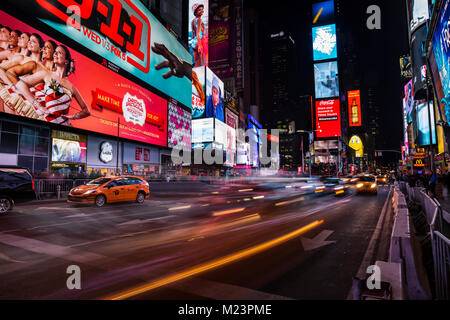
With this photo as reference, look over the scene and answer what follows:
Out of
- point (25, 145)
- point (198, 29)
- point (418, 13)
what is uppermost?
point (198, 29)

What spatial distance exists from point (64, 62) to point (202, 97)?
133 feet

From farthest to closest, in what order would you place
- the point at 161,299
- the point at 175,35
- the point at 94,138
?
the point at 175,35 → the point at 94,138 → the point at 161,299

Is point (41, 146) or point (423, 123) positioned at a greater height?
point (423, 123)

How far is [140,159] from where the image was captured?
39031mm

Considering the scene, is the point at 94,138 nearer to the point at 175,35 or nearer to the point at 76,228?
the point at 76,228

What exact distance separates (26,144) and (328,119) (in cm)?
7860

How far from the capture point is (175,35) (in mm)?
48781

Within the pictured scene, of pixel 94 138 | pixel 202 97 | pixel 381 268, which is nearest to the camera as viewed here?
pixel 381 268

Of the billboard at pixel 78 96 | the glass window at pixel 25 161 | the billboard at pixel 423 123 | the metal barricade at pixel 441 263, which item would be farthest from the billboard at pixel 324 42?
the metal barricade at pixel 441 263

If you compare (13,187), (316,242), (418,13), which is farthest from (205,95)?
(316,242)

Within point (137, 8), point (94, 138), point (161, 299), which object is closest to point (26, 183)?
point (161, 299)

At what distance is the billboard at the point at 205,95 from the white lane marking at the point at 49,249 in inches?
2324

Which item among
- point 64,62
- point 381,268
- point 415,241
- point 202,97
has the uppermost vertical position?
point 202,97

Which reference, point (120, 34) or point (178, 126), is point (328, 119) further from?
point (120, 34)
